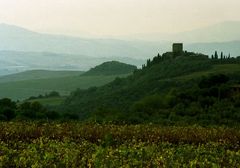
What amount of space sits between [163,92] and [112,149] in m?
88.1

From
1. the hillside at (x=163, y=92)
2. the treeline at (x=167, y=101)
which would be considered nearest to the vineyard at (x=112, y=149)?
the treeline at (x=167, y=101)

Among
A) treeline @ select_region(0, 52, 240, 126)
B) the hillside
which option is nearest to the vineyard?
treeline @ select_region(0, 52, 240, 126)

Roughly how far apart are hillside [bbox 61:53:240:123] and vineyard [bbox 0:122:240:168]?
1636cm

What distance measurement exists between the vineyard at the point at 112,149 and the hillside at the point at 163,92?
1636cm

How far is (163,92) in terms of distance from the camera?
365 feet

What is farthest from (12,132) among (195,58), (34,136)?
(195,58)

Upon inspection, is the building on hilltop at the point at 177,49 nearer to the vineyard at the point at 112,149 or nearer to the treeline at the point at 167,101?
Answer: the treeline at the point at 167,101

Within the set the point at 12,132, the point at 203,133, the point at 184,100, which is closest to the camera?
the point at 12,132

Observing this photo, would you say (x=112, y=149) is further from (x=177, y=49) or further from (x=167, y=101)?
(x=177, y=49)

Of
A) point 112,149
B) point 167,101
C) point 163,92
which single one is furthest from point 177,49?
point 112,149

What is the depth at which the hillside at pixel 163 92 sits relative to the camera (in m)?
70.1

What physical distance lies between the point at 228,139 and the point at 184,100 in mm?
49139

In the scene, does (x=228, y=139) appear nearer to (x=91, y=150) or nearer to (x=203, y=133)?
(x=203, y=133)

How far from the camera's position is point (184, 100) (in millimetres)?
81562
